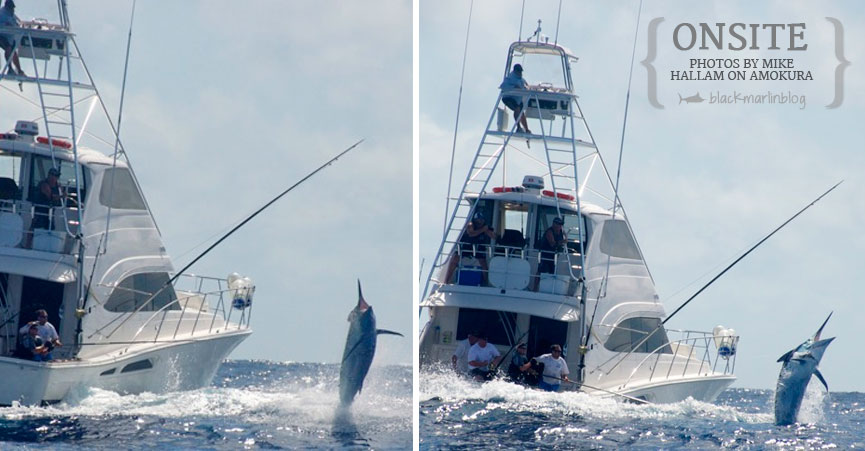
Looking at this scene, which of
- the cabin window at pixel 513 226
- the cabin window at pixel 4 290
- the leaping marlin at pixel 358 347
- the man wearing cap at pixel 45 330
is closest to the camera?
the leaping marlin at pixel 358 347

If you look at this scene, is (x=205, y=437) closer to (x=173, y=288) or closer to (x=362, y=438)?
(x=362, y=438)

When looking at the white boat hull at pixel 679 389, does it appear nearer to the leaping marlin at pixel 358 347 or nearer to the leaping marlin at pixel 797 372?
the leaping marlin at pixel 797 372

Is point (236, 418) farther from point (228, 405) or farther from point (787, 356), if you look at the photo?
point (787, 356)

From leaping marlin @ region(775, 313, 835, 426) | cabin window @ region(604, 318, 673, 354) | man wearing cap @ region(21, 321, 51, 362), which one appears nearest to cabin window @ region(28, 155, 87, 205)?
man wearing cap @ region(21, 321, 51, 362)

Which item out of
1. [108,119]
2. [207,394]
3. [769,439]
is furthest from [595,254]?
[108,119]

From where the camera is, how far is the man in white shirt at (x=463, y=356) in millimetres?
12867

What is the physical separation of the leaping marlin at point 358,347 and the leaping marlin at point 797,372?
3.48 m

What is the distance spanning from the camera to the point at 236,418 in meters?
11.6

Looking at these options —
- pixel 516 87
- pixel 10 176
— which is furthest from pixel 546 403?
pixel 10 176

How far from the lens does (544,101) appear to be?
44.8 ft

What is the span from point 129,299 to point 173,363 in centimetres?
74

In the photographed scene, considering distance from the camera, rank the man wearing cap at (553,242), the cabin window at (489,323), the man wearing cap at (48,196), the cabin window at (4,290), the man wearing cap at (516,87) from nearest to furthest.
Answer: the man wearing cap at (48,196)
the cabin window at (4,290)
the man wearing cap at (553,242)
the cabin window at (489,323)
the man wearing cap at (516,87)

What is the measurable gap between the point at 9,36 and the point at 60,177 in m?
1.37

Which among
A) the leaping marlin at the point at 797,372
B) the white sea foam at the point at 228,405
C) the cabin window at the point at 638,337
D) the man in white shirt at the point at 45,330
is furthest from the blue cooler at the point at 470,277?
the man in white shirt at the point at 45,330
